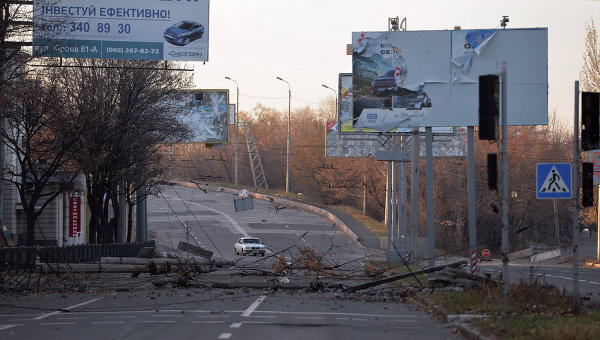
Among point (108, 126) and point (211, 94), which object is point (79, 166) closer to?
point (108, 126)

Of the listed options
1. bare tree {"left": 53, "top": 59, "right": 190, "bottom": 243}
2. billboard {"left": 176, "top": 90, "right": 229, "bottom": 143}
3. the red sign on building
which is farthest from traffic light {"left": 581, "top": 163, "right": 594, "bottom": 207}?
billboard {"left": 176, "top": 90, "right": 229, "bottom": 143}

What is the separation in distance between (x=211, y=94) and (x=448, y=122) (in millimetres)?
34684

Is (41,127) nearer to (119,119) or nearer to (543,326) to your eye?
(119,119)

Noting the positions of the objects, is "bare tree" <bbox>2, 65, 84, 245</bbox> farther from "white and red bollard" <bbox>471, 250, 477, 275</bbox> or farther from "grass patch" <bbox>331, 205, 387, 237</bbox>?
"grass patch" <bbox>331, 205, 387, 237</bbox>

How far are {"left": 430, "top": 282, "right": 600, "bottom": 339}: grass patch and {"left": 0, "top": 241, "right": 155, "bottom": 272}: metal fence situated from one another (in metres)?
12.2

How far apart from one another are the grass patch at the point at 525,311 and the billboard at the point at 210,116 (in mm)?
39706

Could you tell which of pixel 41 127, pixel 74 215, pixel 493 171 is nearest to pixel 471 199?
pixel 493 171

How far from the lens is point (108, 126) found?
32.4m

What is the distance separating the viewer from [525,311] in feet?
42.9

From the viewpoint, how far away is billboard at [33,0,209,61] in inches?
910

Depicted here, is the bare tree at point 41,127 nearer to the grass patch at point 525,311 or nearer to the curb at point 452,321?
the curb at point 452,321

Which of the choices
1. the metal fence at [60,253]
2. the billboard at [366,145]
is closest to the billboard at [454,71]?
the metal fence at [60,253]

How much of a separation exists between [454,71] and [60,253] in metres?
16.3

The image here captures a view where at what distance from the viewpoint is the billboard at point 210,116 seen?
5506 cm
